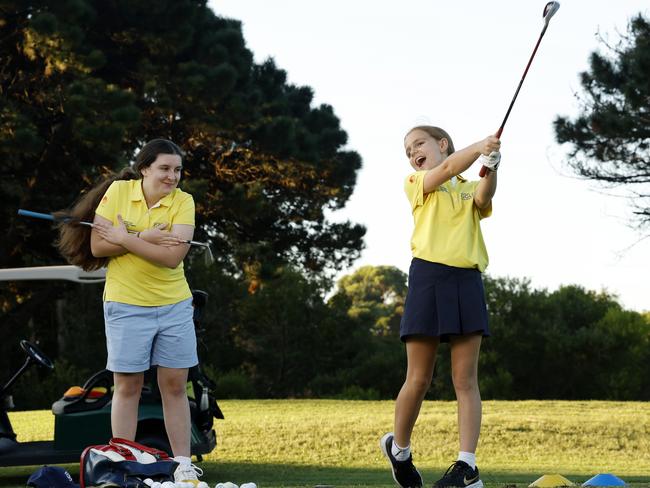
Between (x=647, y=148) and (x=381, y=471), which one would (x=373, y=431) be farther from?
(x=647, y=148)

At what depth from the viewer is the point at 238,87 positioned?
786 inches

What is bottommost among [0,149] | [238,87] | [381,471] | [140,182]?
[381,471]

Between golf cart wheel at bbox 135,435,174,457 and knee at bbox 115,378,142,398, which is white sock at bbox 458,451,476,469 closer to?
knee at bbox 115,378,142,398

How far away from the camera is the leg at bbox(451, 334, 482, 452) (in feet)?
14.1

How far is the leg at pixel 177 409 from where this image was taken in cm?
479

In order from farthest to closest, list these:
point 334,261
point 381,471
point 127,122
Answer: point 334,261 → point 127,122 → point 381,471

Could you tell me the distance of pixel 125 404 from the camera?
477 cm

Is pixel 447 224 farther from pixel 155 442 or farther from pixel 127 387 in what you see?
pixel 155 442

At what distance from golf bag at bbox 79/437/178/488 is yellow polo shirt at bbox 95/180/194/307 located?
0.65 metres

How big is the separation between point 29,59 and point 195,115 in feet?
9.94

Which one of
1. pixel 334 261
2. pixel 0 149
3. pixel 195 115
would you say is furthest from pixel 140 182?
pixel 334 261

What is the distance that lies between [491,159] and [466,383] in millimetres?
891

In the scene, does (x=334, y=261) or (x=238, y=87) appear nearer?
(x=238, y=87)

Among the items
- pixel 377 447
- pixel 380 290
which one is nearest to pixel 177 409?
pixel 377 447
